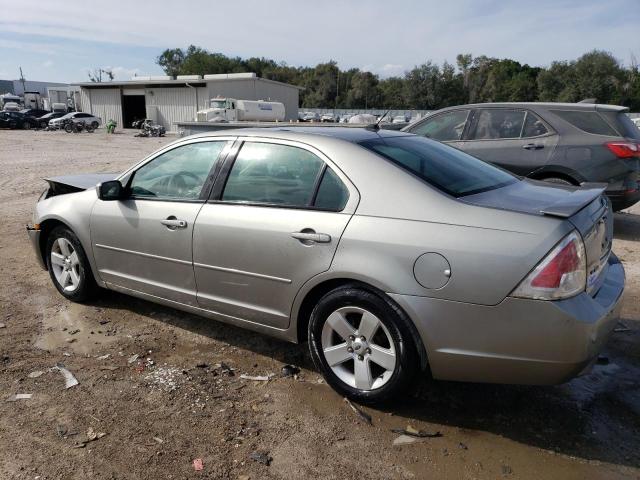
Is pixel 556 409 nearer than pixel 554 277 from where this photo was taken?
No

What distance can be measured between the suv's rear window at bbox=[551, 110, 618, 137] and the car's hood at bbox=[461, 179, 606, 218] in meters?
3.68

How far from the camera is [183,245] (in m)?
3.77

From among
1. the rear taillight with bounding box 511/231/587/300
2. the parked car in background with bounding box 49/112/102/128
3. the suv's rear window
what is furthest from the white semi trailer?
the rear taillight with bounding box 511/231/587/300

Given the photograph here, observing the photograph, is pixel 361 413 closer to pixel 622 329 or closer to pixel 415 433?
pixel 415 433

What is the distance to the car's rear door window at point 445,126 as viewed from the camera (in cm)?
775

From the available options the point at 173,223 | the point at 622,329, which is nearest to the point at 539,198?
the point at 622,329

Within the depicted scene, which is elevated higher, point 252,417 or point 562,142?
point 562,142

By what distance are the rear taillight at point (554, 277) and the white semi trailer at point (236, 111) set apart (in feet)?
113

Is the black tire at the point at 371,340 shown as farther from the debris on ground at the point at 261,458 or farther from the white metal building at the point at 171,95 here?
the white metal building at the point at 171,95

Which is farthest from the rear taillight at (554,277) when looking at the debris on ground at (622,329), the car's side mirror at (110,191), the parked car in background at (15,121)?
the parked car in background at (15,121)

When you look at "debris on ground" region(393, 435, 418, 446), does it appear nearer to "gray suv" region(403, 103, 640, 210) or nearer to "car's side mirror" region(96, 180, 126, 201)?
"car's side mirror" region(96, 180, 126, 201)

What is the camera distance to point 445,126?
7.89 metres

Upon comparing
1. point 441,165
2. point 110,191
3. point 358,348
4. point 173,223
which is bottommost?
point 358,348

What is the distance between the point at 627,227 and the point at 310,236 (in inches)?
264
